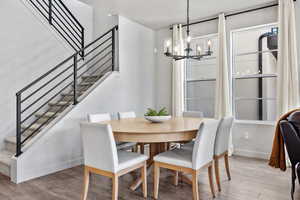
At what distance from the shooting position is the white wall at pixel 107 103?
120 inches

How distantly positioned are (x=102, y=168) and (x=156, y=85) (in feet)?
11.9

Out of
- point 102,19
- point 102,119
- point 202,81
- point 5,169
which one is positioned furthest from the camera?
point 102,19

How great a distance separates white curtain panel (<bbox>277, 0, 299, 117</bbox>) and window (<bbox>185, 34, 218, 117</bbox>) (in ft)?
4.36

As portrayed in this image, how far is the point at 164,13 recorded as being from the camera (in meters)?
4.43

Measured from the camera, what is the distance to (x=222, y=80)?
168 inches

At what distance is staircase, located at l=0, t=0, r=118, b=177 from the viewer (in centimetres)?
310

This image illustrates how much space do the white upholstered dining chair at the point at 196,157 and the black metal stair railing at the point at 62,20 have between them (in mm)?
3556

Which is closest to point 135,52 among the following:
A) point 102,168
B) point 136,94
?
point 136,94

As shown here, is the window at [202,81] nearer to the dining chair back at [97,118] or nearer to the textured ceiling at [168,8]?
the textured ceiling at [168,8]

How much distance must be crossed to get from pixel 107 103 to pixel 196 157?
2.48 metres

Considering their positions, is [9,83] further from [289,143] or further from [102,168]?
[289,143]

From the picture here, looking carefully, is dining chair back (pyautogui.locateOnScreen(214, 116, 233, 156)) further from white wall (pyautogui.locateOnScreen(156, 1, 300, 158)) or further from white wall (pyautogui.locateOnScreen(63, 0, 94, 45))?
white wall (pyautogui.locateOnScreen(63, 0, 94, 45))

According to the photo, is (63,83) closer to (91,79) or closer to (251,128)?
(91,79)

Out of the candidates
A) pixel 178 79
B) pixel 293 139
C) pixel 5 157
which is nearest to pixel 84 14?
pixel 178 79
